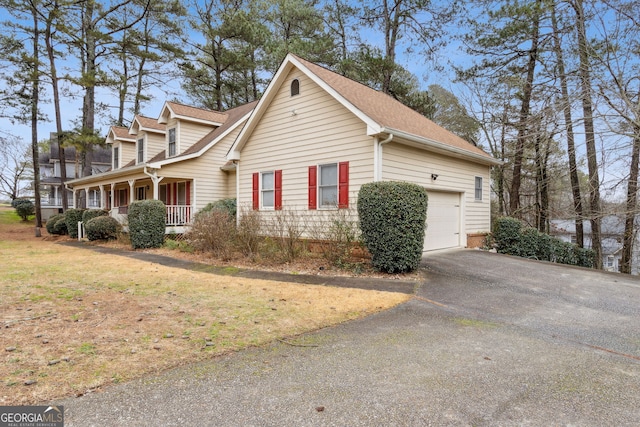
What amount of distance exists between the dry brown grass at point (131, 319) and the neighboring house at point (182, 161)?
779cm

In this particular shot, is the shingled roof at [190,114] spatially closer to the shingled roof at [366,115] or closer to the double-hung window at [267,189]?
the shingled roof at [366,115]

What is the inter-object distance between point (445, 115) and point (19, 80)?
2631 cm

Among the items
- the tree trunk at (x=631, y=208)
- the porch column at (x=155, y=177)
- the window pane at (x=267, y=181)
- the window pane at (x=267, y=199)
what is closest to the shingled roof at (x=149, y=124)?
the porch column at (x=155, y=177)

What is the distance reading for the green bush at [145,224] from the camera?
42.4 ft

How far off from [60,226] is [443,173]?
20.3 metres

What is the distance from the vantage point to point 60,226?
19.2 meters

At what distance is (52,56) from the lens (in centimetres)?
2030

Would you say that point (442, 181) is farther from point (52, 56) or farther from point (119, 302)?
point (52, 56)

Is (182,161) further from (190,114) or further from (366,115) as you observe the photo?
(366,115)

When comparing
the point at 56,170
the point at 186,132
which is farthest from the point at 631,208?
the point at 56,170

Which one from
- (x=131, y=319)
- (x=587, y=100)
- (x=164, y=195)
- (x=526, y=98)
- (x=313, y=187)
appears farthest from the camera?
(x=164, y=195)

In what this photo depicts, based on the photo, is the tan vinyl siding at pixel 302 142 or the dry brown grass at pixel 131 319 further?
the tan vinyl siding at pixel 302 142

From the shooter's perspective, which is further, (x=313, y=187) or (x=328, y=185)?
(x=313, y=187)

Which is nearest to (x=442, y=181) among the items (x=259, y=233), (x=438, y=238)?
(x=438, y=238)
